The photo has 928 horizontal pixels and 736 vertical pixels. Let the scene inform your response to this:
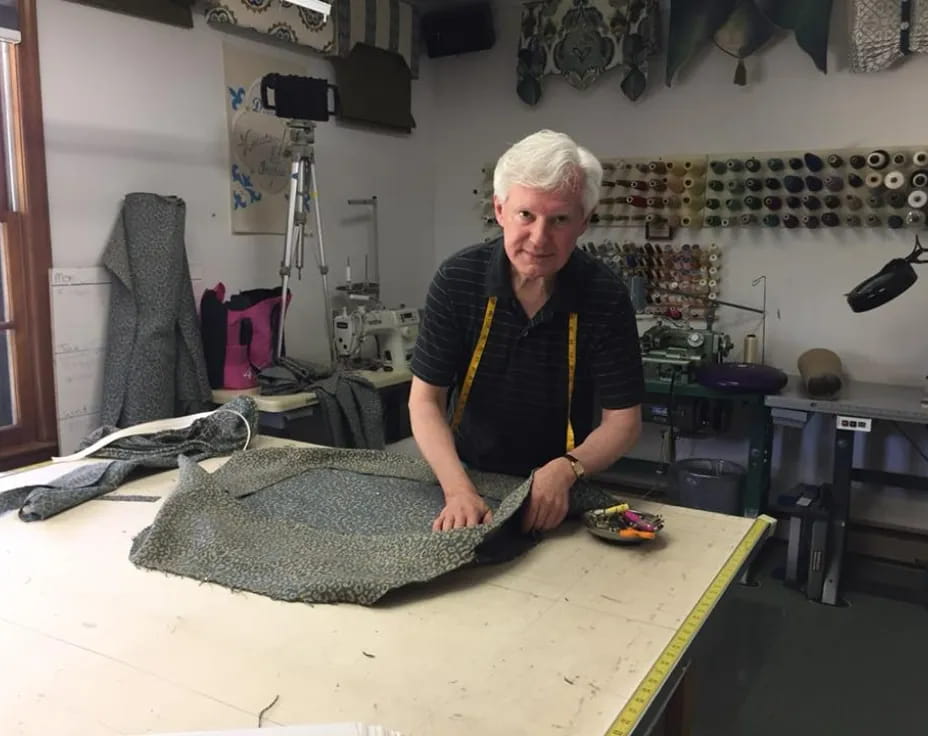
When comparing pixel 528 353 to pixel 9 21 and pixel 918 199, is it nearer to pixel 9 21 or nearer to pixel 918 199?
pixel 9 21

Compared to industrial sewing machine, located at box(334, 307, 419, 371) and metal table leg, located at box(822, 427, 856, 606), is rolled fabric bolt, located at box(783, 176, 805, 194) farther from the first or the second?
industrial sewing machine, located at box(334, 307, 419, 371)

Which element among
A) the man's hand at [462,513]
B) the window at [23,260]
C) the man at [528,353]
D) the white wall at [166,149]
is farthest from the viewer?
the white wall at [166,149]

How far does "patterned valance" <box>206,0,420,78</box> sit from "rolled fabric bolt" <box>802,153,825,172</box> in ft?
6.65

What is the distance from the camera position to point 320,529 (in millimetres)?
1511

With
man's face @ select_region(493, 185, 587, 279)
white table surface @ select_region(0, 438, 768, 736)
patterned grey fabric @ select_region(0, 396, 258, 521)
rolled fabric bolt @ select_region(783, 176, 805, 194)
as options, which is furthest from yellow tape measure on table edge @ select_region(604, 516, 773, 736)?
rolled fabric bolt @ select_region(783, 176, 805, 194)

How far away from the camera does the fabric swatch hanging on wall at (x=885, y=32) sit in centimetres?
334

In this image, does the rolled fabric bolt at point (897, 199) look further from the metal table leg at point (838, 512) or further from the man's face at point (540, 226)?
the man's face at point (540, 226)

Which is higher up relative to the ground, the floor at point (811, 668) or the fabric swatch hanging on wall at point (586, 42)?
the fabric swatch hanging on wall at point (586, 42)

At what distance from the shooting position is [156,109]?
3.12 metres

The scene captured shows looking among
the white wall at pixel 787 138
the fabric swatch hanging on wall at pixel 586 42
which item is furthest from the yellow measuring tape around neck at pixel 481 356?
the fabric swatch hanging on wall at pixel 586 42

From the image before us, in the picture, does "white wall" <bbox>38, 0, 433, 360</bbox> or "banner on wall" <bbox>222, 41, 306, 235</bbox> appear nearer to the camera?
"white wall" <bbox>38, 0, 433, 360</bbox>

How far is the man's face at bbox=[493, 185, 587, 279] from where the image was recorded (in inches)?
61.0

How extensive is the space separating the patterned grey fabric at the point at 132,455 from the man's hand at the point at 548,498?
873mm

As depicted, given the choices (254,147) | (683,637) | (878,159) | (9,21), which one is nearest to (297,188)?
(254,147)
